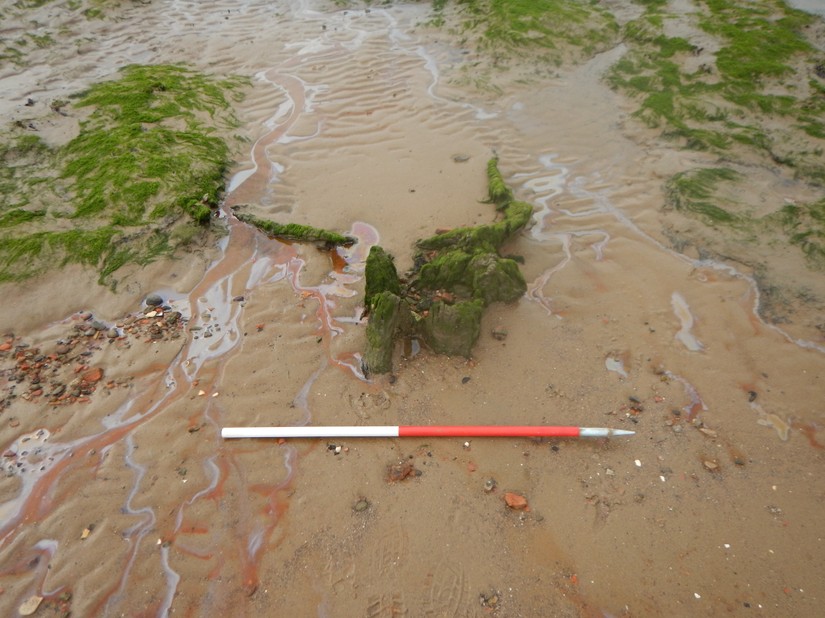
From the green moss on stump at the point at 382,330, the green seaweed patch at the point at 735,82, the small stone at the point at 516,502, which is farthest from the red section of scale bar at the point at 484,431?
the green seaweed patch at the point at 735,82

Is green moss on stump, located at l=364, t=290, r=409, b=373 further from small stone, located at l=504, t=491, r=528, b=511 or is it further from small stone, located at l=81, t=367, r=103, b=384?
small stone, located at l=81, t=367, r=103, b=384

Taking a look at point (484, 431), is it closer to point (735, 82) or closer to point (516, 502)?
point (516, 502)

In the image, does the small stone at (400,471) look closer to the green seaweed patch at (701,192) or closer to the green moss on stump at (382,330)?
the green moss on stump at (382,330)

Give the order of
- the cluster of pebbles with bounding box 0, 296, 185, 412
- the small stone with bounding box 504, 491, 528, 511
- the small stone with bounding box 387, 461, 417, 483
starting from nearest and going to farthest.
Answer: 1. the small stone with bounding box 504, 491, 528, 511
2. the small stone with bounding box 387, 461, 417, 483
3. the cluster of pebbles with bounding box 0, 296, 185, 412

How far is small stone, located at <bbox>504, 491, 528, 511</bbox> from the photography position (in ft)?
11.3

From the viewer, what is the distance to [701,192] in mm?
6156

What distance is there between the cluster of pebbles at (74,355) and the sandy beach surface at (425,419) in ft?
0.09

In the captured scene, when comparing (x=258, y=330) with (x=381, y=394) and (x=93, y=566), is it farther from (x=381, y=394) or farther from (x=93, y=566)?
(x=93, y=566)

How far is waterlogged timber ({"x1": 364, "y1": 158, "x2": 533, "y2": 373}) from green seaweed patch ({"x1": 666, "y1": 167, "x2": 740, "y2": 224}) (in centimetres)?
204

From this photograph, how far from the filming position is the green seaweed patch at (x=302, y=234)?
575 centimetres

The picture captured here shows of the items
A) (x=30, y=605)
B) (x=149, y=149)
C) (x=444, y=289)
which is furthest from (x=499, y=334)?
(x=149, y=149)

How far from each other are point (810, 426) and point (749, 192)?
3.60m

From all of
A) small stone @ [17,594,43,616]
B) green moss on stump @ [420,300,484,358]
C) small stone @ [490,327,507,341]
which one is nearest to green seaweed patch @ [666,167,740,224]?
small stone @ [490,327,507,341]

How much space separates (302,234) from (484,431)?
11.0ft
